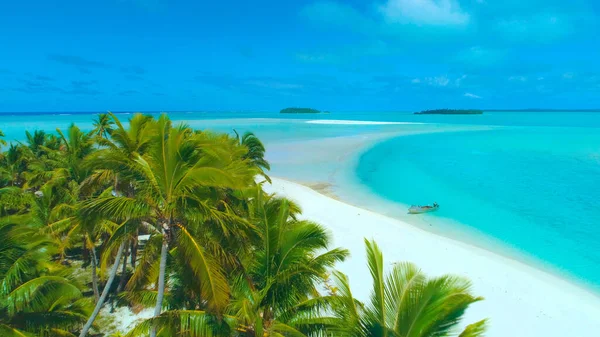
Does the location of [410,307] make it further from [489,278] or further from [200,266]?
[489,278]

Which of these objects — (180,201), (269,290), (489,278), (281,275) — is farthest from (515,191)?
(180,201)

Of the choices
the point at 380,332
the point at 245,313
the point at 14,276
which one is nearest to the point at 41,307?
the point at 14,276

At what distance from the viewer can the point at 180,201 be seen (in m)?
5.91

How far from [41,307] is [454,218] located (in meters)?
19.7

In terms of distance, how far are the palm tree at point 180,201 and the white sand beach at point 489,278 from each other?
265 inches

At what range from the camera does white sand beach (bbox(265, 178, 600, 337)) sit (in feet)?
32.8

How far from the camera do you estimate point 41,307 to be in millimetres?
6738

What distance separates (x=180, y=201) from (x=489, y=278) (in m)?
11.6

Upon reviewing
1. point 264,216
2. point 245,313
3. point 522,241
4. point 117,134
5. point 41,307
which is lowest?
point 522,241

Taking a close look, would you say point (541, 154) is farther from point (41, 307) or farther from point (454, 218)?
point (41, 307)

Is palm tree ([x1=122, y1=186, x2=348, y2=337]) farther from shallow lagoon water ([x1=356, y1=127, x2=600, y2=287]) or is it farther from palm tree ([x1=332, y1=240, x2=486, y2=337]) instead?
shallow lagoon water ([x1=356, y1=127, x2=600, y2=287])

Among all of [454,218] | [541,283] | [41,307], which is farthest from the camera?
[454,218]

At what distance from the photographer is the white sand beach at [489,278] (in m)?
9.99

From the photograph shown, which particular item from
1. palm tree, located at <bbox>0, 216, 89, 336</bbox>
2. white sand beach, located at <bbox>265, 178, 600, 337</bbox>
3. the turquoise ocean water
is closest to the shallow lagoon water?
the turquoise ocean water
